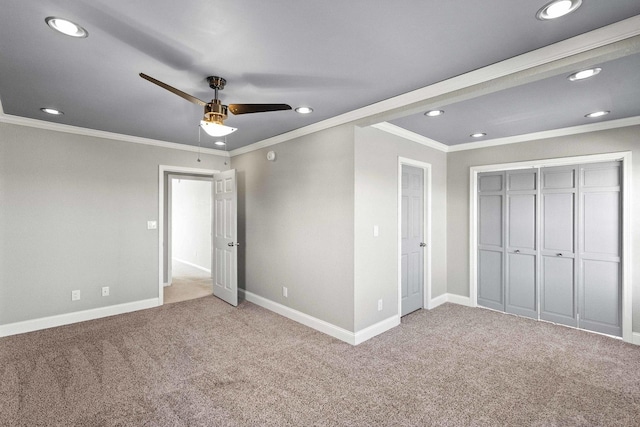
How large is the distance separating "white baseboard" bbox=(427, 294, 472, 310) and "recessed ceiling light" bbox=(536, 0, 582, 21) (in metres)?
3.68

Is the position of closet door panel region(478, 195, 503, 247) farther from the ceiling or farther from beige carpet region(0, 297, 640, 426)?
the ceiling

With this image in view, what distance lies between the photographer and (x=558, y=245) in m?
3.86

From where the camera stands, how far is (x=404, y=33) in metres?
1.80

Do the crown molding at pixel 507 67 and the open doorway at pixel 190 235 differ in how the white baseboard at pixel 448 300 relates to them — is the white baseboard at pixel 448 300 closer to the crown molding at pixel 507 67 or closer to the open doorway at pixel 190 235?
the crown molding at pixel 507 67

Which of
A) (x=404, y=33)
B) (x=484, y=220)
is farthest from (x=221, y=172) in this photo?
(x=484, y=220)

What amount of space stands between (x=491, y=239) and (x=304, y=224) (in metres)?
2.78

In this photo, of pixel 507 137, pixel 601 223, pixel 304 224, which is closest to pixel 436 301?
pixel 601 223

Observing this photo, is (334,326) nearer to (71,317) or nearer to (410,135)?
(410,135)

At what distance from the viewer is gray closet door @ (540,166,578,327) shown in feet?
12.3

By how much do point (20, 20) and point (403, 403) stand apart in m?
3.41

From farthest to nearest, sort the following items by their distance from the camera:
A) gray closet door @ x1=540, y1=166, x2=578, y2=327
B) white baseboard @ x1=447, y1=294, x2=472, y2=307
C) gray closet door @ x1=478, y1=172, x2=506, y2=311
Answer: white baseboard @ x1=447, y1=294, x2=472, y2=307, gray closet door @ x1=478, y1=172, x2=506, y2=311, gray closet door @ x1=540, y1=166, x2=578, y2=327

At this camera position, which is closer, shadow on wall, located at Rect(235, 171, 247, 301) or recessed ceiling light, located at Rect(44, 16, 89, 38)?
recessed ceiling light, located at Rect(44, 16, 89, 38)

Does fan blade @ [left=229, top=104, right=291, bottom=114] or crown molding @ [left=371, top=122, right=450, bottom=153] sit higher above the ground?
crown molding @ [left=371, top=122, right=450, bottom=153]

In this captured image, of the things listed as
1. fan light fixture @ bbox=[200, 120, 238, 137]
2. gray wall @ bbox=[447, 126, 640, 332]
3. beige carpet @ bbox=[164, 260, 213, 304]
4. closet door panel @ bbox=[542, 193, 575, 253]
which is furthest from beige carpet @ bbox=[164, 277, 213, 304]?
closet door panel @ bbox=[542, 193, 575, 253]
